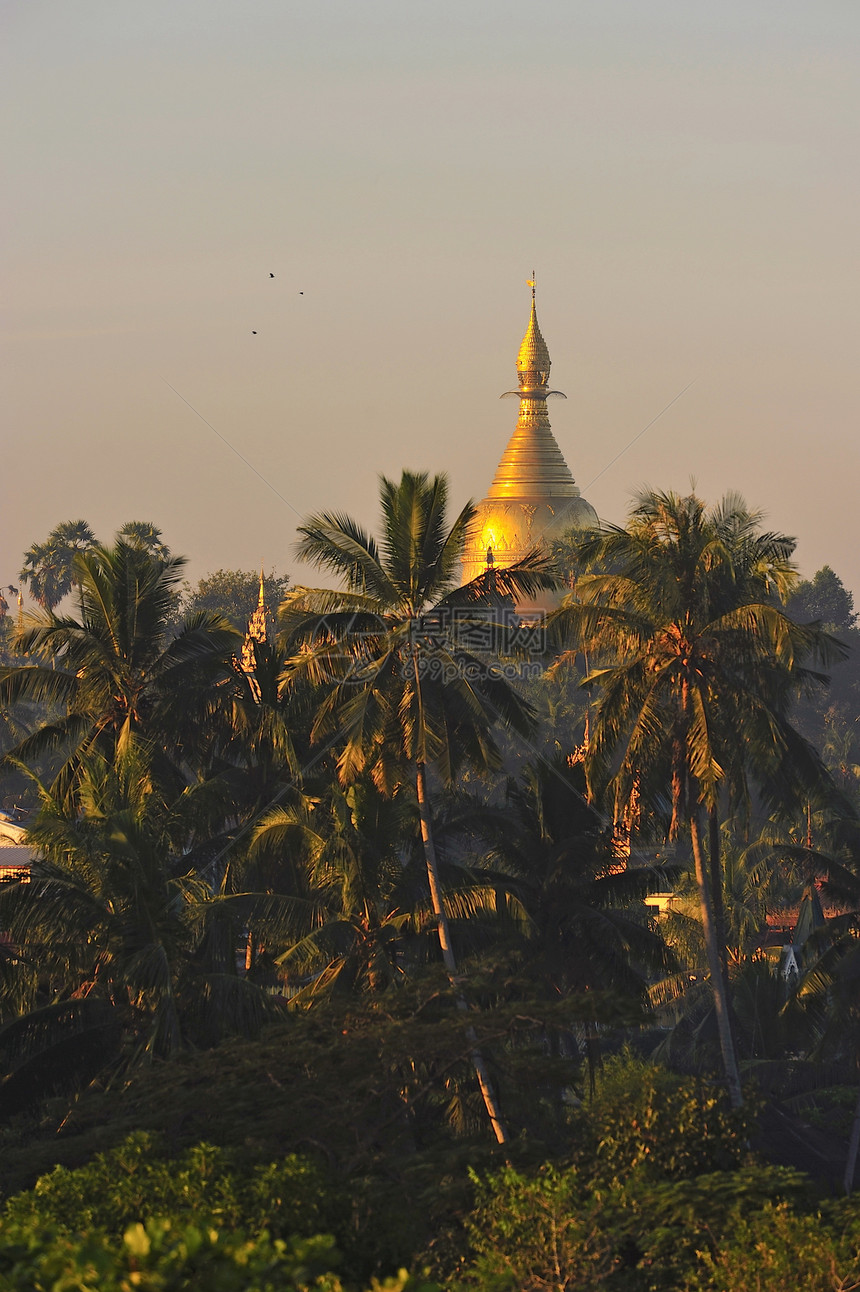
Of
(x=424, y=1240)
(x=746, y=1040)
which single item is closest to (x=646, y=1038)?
(x=746, y=1040)

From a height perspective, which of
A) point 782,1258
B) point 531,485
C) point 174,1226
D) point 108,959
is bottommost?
point 782,1258

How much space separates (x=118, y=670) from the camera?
36000mm

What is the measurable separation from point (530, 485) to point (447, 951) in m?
103

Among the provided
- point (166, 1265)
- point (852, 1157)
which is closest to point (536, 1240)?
point (166, 1265)

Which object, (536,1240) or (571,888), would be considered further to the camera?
(571,888)

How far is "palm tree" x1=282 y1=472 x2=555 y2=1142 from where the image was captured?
1209 inches

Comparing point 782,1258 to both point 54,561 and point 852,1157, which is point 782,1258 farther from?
point 54,561

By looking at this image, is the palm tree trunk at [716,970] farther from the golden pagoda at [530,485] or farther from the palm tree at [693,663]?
the golden pagoda at [530,485]

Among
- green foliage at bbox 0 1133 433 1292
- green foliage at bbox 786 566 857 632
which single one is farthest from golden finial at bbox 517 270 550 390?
green foliage at bbox 0 1133 433 1292

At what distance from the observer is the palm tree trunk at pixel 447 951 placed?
86.8 ft

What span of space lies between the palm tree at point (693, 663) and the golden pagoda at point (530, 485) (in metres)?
94.7

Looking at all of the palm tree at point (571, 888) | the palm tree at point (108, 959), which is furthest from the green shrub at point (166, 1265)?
the palm tree at point (571, 888)

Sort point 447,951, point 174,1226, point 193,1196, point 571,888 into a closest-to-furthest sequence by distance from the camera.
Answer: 1. point 174,1226
2. point 193,1196
3. point 447,951
4. point 571,888

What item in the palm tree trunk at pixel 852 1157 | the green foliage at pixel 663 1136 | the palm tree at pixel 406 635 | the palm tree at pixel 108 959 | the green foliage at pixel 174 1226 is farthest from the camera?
the palm tree trunk at pixel 852 1157
